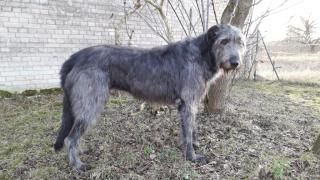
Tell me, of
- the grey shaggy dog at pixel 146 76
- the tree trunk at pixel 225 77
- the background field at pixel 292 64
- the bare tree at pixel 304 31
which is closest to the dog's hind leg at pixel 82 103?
the grey shaggy dog at pixel 146 76

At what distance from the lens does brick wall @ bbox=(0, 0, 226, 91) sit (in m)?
7.43

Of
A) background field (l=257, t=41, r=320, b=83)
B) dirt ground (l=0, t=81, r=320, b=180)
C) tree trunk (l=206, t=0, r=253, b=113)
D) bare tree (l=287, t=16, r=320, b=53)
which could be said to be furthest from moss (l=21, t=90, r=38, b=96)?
bare tree (l=287, t=16, r=320, b=53)

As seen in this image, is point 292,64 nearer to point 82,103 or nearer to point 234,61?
point 234,61

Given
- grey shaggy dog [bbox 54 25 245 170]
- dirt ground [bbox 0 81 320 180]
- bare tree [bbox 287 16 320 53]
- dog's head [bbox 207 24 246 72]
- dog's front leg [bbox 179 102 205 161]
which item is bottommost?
dirt ground [bbox 0 81 320 180]

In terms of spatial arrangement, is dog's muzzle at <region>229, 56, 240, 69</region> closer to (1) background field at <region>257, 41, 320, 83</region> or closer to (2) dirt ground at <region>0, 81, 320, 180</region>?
(2) dirt ground at <region>0, 81, 320, 180</region>

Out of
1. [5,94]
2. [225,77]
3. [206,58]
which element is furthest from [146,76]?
[5,94]

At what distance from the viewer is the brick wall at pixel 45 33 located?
7.43m

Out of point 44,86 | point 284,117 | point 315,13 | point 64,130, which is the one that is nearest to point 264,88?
point 284,117

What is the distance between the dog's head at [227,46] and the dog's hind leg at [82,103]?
1280 mm

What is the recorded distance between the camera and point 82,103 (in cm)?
368

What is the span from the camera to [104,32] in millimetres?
8961

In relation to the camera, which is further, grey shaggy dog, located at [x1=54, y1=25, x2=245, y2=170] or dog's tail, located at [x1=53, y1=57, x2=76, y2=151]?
dog's tail, located at [x1=53, y1=57, x2=76, y2=151]

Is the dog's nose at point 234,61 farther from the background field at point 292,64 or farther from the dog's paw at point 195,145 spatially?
the background field at point 292,64

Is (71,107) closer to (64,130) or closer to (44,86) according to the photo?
(64,130)
